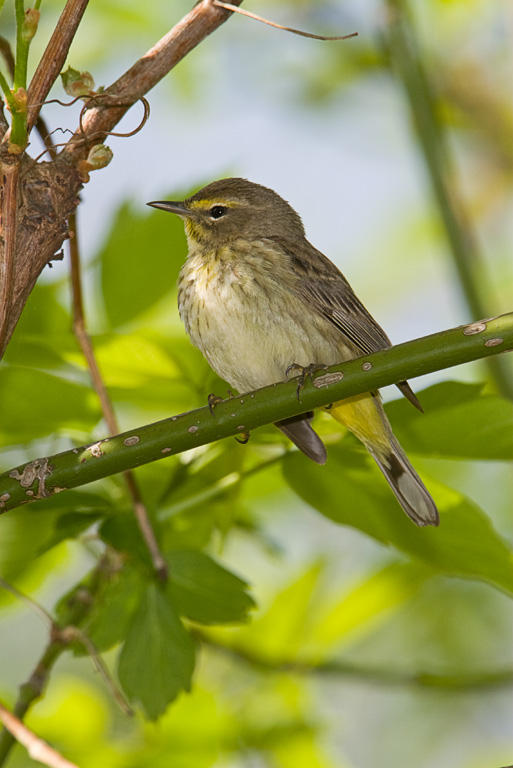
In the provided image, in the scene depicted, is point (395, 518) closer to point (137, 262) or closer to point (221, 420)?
point (221, 420)

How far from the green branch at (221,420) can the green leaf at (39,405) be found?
498 millimetres

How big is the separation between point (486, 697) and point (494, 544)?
3.11m

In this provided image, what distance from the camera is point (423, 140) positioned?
2.87 m

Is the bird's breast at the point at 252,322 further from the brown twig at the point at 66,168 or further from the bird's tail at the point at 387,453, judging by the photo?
the brown twig at the point at 66,168

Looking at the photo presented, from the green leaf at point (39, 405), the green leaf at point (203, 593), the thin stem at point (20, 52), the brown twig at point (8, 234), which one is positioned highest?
the thin stem at point (20, 52)

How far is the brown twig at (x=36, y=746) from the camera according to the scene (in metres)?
1.51

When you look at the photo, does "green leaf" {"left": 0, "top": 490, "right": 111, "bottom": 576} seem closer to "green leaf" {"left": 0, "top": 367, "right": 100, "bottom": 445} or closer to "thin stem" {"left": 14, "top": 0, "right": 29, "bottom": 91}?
"green leaf" {"left": 0, "top": 367, "right": 100, "bottom": 445}

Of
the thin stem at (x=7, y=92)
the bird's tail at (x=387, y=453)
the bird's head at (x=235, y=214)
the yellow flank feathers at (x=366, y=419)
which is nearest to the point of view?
the thin stem at (x=7, y=92)

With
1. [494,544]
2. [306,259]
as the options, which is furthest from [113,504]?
[306,259]

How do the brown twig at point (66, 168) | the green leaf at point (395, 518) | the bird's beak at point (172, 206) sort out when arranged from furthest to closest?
the bird's beak at point (172, 206) < the green leaf at point (395, 518) < the brown twig at point (66, 168)

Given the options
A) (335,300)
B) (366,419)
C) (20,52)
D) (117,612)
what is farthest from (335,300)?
(20,52)

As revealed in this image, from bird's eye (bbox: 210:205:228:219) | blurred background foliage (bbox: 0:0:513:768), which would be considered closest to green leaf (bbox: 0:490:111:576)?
blurred background foliage (bbox: 0:0:513:768)

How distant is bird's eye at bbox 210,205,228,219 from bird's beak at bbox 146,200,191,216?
207 mm

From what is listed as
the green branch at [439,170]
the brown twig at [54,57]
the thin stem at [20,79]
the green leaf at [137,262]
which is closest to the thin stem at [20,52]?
the thin stem at [20,79]
